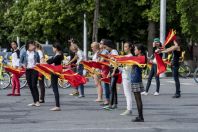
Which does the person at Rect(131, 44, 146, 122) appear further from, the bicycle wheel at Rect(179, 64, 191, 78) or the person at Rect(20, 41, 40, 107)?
the bicycle wheel at Rect(179, 64, 191, 78)

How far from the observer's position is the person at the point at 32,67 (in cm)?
1684

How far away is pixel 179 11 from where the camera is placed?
128 feet

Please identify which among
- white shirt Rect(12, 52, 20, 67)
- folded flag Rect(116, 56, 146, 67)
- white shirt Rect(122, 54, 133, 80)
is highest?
white shirt Rect(12, 52, 20, 67)

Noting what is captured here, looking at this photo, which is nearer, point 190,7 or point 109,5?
point 190,7

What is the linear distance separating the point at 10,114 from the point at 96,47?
134 inches

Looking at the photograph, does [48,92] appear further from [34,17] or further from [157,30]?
[34,17]

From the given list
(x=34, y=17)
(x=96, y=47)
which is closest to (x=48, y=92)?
(x=96, y=47)

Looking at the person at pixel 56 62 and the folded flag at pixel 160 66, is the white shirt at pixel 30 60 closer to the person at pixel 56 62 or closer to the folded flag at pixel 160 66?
the person at pixel 56 62

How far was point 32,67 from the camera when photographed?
1695 cm

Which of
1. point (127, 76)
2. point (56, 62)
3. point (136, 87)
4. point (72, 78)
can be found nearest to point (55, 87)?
point (56, 62)

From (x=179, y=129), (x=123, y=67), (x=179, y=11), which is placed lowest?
(x=179, y=129)

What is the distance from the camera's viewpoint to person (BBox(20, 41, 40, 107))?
55.3 ft

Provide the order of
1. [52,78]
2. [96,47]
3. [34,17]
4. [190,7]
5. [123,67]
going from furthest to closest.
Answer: [34,17] → [190,7] → [96,47] → [52,78] → [123,67]

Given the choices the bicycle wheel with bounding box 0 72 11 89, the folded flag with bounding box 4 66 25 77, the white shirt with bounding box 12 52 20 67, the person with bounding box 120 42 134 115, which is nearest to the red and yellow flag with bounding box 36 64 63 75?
the person with bounding box 120 42 134 115
